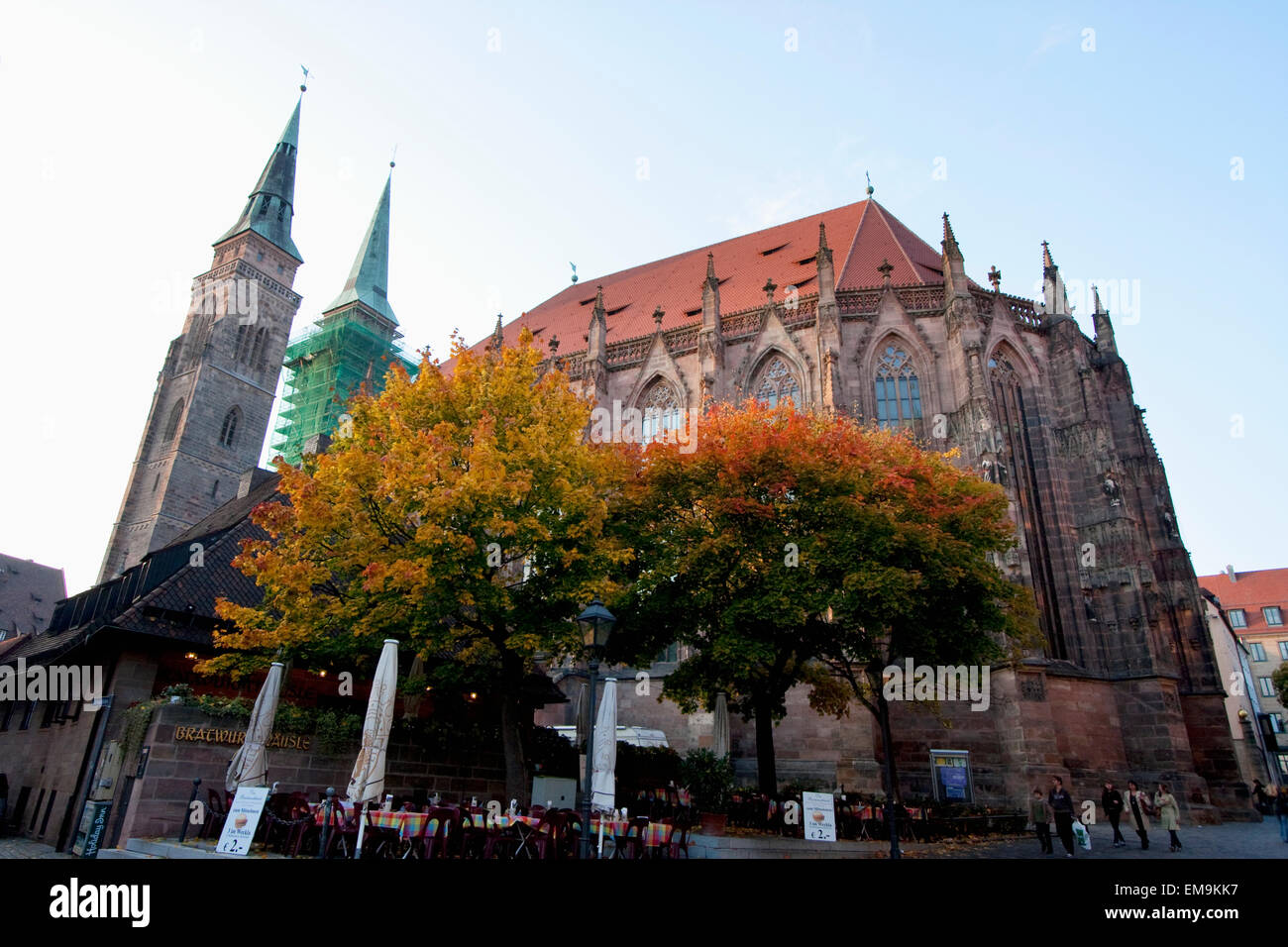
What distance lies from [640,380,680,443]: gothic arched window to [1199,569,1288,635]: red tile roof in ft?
188

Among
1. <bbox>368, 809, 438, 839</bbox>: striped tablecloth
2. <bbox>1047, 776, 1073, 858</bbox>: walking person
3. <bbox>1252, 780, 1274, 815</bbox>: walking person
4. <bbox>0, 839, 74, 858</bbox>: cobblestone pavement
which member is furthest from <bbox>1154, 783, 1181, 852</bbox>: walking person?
<bbox>0, 839, 74, 858</bbox>: cobblestone pavement

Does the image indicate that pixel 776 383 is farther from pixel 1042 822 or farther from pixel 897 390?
pixel 1042 822

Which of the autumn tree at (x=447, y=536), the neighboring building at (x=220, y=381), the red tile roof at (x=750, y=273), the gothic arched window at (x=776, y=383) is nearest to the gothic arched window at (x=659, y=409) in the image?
the red tile roof at (x=750, y=273)

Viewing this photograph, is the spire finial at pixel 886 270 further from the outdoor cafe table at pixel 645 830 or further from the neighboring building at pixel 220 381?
the neighboring building at pixel 220 381

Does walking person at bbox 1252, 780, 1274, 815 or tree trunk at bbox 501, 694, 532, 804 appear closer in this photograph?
tree trunk at bbox 501, 694, 532, 804

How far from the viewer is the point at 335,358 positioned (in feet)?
166

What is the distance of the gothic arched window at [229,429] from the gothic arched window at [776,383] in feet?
115

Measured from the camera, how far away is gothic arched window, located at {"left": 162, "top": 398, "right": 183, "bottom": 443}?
46.6m

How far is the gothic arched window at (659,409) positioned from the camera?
31172 mm

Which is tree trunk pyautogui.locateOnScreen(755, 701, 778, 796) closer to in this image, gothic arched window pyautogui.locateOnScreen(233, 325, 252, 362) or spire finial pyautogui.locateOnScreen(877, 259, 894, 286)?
spire finial pyautogui.locateOnScreen(877, 259, 894, 286)

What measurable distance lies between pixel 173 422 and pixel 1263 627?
81.7 m

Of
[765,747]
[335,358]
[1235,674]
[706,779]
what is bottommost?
[706,779]

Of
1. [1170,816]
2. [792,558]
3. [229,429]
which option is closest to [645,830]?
[792,558]

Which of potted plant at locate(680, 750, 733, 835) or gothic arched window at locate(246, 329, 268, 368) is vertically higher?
gothic arched window at locate(246, 329, 268, 368)
